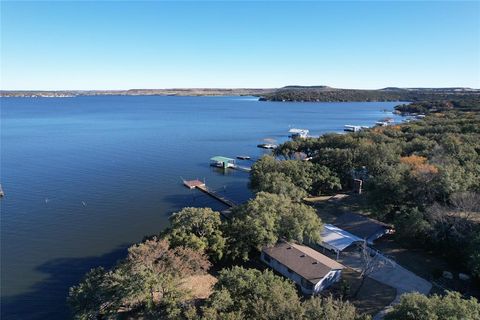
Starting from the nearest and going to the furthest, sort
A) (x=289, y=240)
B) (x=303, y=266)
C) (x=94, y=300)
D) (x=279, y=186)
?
(x=94, y=300), (x=303, y=266), (x=289, y=240), (x=279, y=186)

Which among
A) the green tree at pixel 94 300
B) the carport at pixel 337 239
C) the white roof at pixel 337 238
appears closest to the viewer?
the green tree at pixel 94 300

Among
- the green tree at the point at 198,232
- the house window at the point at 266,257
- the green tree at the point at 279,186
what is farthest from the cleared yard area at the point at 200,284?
the green tree at the point at 279,186

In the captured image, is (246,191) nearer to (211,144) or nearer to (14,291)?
(14,291)

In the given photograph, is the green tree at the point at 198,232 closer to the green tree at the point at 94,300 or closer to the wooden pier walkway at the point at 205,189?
the green tree at the point at 94,300

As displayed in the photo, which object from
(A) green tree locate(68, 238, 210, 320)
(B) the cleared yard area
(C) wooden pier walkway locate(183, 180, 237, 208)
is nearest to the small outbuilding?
(C) wooden pier walkway locate(183, 180, 237, 208)

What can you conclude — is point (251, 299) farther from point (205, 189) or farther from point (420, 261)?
point (205, 189)

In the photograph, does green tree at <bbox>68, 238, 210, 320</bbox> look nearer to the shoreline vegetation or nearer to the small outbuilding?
the shoreline vegetation

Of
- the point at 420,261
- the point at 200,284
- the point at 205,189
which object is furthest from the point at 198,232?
the point at 205,189
